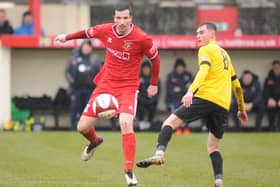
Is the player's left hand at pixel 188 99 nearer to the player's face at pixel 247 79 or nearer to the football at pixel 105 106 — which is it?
the football at pixel 105 106

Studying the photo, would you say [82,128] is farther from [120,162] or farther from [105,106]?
[120,162]

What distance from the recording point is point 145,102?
20.4 meters

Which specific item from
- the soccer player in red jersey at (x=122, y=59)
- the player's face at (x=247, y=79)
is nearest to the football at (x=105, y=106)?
the soccer player in red jersey at (x=122, y=59)

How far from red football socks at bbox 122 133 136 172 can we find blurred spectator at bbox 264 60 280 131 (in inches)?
434

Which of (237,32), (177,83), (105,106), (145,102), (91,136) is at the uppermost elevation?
(237,32)

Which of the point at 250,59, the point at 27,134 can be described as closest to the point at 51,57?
the point at 27,134

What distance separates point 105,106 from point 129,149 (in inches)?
31.6

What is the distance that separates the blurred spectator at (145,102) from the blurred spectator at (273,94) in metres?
2.77

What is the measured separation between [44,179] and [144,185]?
4.84 ft

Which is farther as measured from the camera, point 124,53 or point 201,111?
point 124,53

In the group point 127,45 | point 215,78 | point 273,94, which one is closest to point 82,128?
point 127,45

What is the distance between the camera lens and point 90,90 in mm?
19844

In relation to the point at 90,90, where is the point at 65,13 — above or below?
above

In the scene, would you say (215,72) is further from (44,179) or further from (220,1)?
(220,1)
